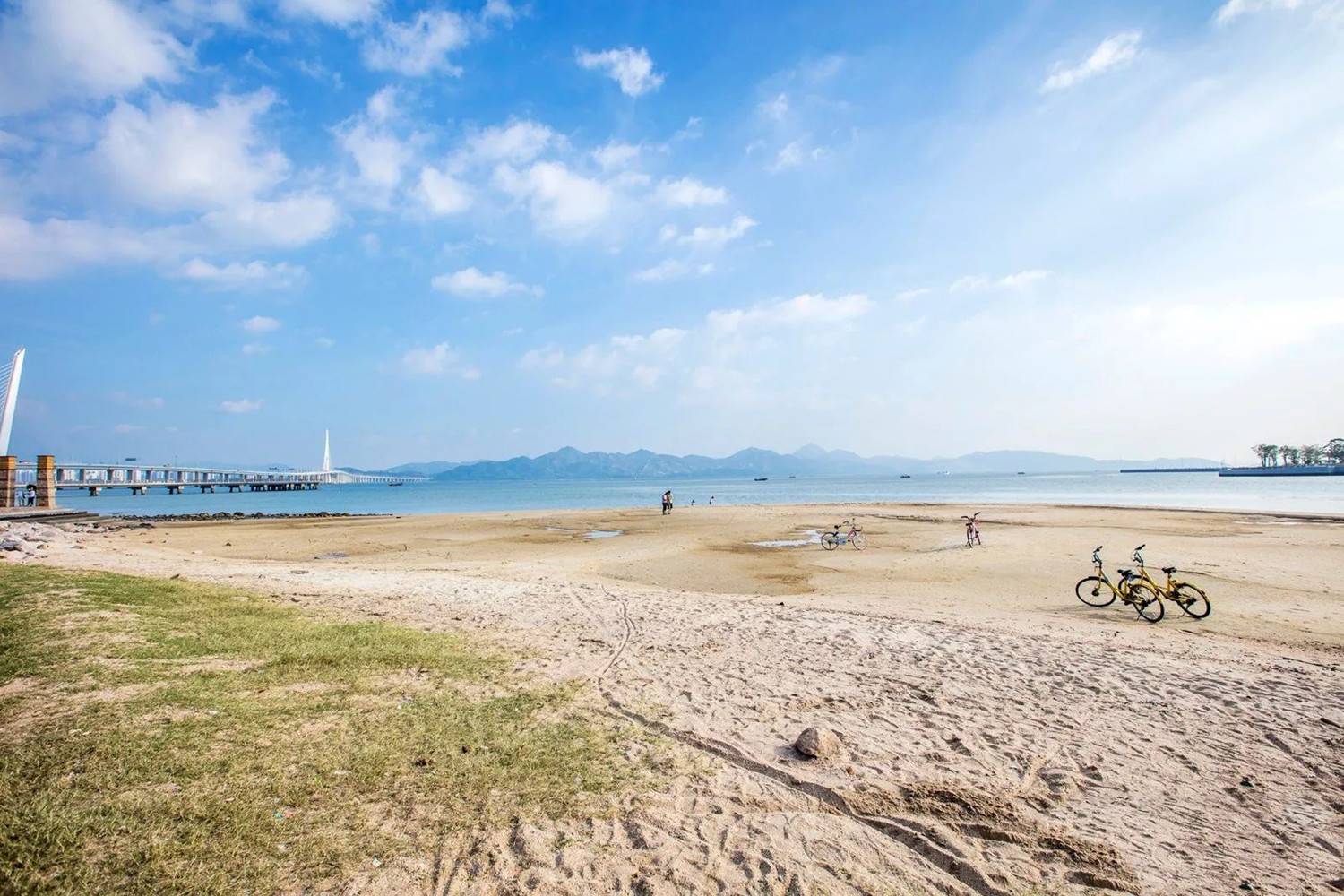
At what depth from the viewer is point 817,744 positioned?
21.6 feet

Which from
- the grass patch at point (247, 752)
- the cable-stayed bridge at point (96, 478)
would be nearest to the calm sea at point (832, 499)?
the cable-stayed bridge at point (96, 478)

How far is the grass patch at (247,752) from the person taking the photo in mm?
4086

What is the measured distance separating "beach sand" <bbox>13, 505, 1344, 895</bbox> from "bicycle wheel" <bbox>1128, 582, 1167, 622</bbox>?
0.33 meters

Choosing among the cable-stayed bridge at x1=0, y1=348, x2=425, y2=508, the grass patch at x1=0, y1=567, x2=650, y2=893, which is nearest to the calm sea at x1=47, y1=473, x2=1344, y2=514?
the cable-stayed bridge at x1=0, y1=348, x2=425, y2=508

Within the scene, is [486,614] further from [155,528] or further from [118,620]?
[155,528]

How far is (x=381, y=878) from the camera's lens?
4.18 meters

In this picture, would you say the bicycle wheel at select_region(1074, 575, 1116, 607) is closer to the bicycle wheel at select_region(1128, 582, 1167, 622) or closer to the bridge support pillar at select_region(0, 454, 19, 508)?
the bicycle wheel at select_region(1128, 582, 1167, 622)

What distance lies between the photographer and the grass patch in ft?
13.4

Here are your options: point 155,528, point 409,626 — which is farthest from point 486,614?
point 155,528

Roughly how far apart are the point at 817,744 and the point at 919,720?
1755 millimetres

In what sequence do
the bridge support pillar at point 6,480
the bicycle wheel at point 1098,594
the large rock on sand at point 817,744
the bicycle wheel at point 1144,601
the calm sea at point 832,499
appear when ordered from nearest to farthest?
the large rock on sand at point 817,744 → the bicycle wheel at point 1144,601 → the bicycle wheel at point 1098,594 → the bridge support pillar at point 6,480 → the calm sea at point 832,499

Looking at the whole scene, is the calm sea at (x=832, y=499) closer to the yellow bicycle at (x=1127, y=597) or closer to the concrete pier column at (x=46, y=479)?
the concrete pier column at (x=46, y=479)

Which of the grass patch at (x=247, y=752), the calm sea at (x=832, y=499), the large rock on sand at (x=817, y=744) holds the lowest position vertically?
the calm sea at (x=832, y=499)

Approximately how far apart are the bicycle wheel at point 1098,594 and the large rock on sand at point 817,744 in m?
10.8
